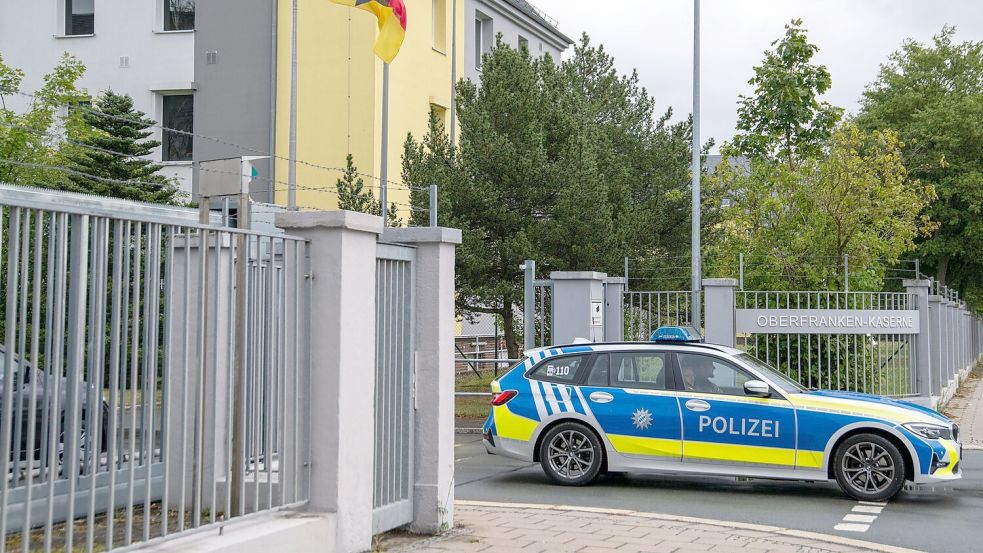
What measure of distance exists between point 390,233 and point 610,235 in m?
14.4

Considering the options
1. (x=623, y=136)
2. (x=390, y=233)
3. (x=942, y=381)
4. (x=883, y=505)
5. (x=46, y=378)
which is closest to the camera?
(x=46, y=378)

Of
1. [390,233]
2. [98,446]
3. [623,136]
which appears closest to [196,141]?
[623,136]

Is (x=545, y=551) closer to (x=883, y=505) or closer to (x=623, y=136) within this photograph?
(x=883, y=505)

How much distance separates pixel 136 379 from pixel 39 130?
17.7 m

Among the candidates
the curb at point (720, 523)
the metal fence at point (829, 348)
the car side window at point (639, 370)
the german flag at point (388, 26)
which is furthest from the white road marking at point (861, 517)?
the german flag at point (388, 26)

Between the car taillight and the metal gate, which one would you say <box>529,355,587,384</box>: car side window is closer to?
the car taillight

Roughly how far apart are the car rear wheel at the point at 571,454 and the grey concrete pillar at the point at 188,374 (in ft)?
19.7

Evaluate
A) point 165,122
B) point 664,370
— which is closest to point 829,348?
point 664,370

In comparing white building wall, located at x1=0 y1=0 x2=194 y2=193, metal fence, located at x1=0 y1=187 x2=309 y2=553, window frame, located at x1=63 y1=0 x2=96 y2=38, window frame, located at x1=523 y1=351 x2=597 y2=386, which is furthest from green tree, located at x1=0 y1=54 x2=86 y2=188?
metal fence, located at x1=0 y1=187 x2=309 y2=553

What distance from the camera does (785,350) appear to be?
19375 mm

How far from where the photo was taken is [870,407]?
1116cm

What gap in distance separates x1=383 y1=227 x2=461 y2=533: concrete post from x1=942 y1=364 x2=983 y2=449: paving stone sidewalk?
36.2ft

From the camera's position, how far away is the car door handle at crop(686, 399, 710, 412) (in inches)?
455

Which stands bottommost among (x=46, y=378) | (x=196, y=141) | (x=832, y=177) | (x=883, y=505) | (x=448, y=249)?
(x=883, y=505)
